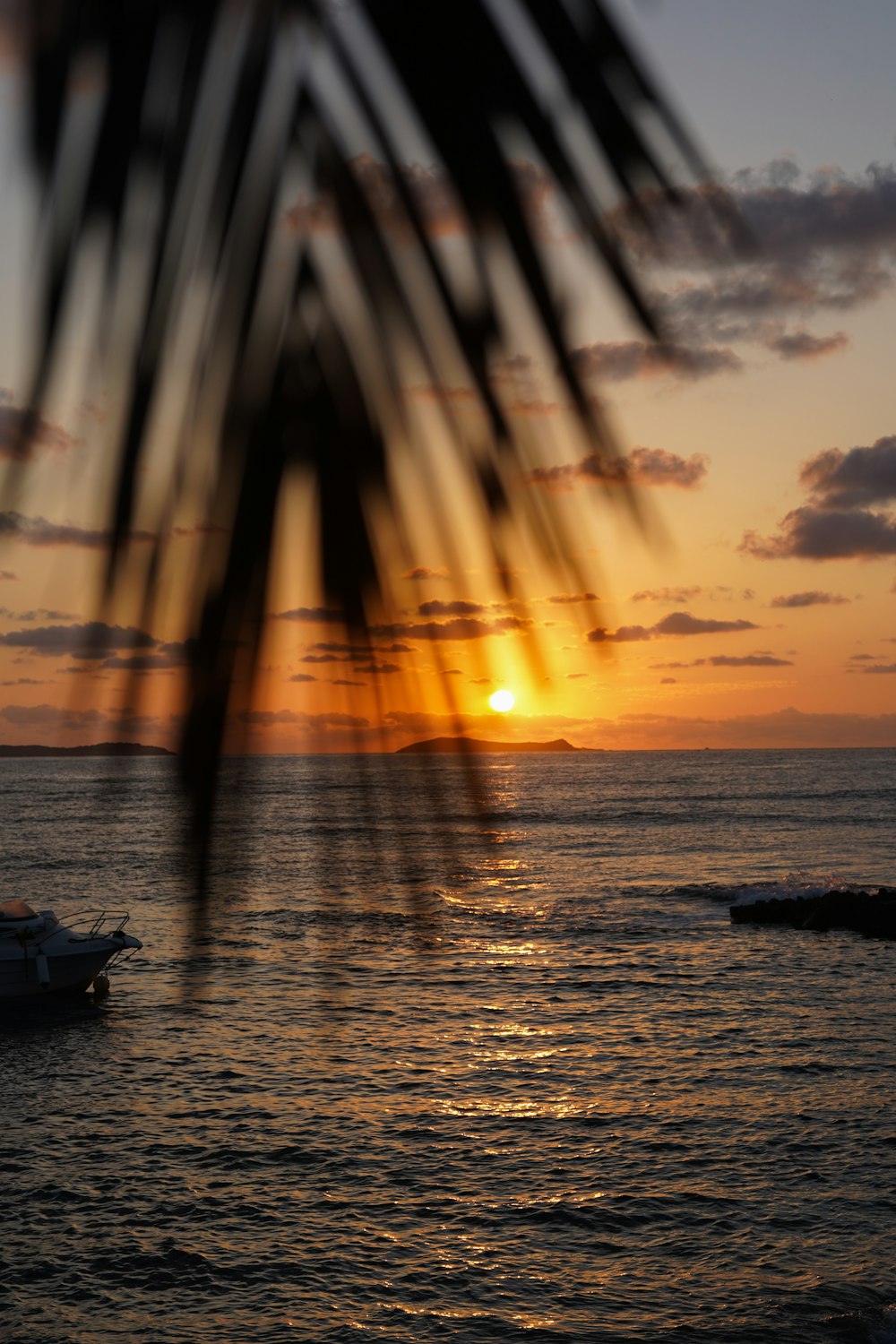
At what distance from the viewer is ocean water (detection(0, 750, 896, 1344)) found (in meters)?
2.59

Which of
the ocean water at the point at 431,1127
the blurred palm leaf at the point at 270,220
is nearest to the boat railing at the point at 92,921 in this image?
the ocean water at the point at 431,1127

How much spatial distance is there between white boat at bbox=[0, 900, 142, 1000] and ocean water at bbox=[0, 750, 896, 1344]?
82 cm

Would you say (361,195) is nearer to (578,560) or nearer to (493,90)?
(493,90)

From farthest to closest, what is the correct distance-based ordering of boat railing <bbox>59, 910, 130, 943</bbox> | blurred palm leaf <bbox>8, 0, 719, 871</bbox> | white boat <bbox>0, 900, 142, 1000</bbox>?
boat railing <bbox>59, 910, 130, 943</bbox>
white boat <bbox>0, 900, 142, 1000</bbox>
blurred palm leaf <bbox>8, 0, 719, 871</bbox>

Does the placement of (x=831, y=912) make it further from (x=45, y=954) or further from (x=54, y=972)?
(x=45, y=954)

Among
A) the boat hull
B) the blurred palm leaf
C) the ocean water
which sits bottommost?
the ocean water

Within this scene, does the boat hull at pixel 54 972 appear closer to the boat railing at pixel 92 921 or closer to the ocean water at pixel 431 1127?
the ocean water at pixel 431 1127

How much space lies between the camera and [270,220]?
0.73 m

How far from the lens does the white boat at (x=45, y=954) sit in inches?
1157

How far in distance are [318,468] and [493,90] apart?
0.88ft

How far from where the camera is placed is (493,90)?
0.71 metres

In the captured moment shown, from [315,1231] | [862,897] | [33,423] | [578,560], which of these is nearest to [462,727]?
[578,560]

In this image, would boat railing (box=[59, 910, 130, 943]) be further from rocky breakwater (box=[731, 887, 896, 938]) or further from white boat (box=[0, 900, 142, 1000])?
rocky breakwater (box=[731, 887, 896, 938])

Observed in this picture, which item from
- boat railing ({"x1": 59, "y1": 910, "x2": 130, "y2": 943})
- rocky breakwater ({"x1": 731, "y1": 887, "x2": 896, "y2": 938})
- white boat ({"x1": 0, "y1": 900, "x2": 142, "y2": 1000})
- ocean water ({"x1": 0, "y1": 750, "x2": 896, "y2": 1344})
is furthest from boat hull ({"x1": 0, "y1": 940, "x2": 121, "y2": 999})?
rocky breakwater ({"x1": 731, "y1": 887, "x2": 896, "y2": 938})
